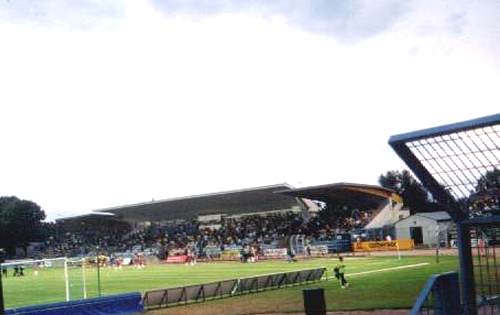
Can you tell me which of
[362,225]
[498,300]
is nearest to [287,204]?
[362,225]

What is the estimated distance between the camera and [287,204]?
8675cm

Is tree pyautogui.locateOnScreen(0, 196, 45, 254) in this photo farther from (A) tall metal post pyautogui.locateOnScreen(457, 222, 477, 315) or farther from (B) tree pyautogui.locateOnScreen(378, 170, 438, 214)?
(A) tall metal post pyautogui.locateOnScreen(457, 222, 477, 315)

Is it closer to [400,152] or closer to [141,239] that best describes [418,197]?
[141,239]

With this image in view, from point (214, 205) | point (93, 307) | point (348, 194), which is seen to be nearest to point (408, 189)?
point (214, 205)

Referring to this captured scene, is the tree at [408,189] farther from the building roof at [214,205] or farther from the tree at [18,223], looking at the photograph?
the tree at [18,223]

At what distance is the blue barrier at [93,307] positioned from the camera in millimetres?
21719

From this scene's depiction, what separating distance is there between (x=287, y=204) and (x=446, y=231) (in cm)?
3102

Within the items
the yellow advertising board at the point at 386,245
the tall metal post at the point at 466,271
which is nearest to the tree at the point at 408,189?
the yellow advertising board at the point at 386,245

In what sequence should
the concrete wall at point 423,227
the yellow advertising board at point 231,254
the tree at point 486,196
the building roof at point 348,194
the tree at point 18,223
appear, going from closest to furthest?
the tree at point 486,196 → the concrete wall at point 423,227 → the yellow advertising board at point 231,254 → the building roof at point 348,194 → the tree at point 18,223

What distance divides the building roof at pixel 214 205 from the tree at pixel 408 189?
23.3 m

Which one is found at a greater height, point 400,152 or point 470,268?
point 400,152

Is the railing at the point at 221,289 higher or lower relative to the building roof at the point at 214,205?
lower

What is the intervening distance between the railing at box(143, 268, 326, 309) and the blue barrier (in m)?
0.80

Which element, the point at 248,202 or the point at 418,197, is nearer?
the point at 248,202
